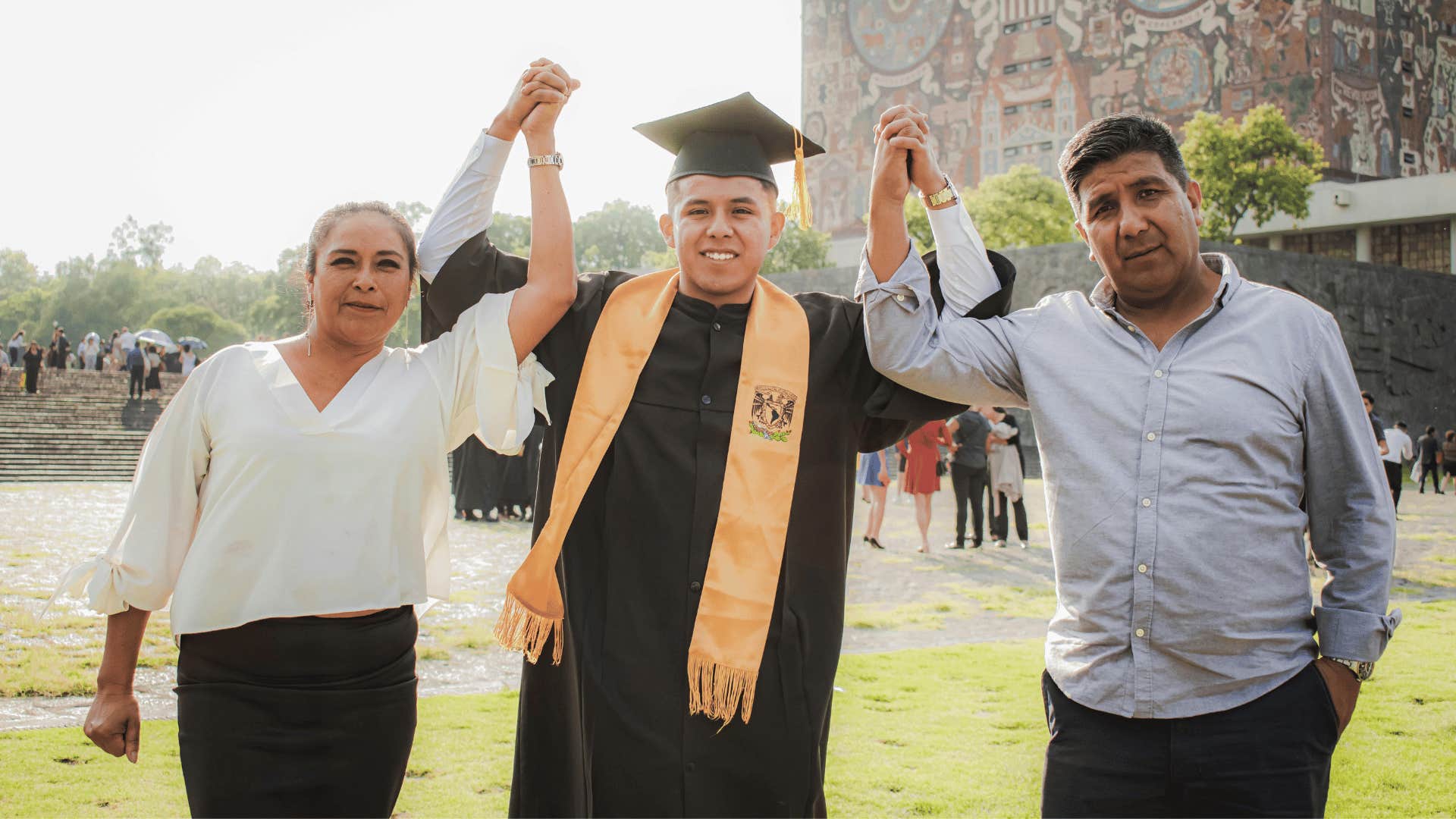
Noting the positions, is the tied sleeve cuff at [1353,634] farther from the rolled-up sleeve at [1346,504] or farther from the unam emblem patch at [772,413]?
the unam emblem patch at [772,413]

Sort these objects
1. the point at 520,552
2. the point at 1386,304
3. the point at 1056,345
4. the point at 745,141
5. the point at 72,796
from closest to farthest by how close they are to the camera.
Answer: the point at 1056,345
the point at 745,141
the point at 72,796
the point at 520,552
the point at 1386,304

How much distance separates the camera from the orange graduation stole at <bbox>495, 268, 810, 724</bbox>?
2.76m

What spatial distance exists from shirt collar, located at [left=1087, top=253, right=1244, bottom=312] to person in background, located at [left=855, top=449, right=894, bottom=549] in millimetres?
9302

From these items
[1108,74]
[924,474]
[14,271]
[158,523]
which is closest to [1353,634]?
[158,523]

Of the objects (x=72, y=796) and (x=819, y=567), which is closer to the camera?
(x=819, y=567)

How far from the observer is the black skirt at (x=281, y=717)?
230 cm

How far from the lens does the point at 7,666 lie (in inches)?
234

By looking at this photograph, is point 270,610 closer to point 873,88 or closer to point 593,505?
point 593,505

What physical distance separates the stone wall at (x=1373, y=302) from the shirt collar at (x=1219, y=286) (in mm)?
22987

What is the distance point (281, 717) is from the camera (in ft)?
7.63

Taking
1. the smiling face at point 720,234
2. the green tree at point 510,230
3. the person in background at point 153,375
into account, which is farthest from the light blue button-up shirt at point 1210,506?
the green tree at point 510,230

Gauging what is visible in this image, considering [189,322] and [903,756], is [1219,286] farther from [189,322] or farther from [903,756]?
[189,322]

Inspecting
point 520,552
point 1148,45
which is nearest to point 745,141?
point 520,552

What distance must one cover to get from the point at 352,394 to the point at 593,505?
706 millimetres
